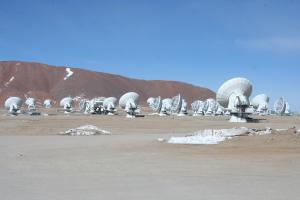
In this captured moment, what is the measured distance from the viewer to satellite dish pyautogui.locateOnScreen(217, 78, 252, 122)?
6538cm

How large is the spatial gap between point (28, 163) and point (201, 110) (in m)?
87.1

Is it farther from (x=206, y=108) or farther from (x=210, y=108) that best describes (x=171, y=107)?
(x=210, y=108)

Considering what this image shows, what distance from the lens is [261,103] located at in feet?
381

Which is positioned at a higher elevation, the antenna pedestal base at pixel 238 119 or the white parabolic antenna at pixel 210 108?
the white parabolic antenna at pixel 210 108

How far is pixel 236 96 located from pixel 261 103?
52022 mm

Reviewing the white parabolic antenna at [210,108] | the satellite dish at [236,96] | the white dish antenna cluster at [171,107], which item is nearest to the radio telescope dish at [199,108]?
the white parabolic antenna at [210,108]

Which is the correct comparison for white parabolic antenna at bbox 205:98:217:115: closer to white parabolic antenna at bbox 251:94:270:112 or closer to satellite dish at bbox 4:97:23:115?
white parabolic antenna at bbox 251:94:270:112

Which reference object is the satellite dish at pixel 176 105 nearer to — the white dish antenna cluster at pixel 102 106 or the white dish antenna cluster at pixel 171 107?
the white dish antenna cluster at pixel 171 107

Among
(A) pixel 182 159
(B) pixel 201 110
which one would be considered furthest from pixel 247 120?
(A) pixel 182 159

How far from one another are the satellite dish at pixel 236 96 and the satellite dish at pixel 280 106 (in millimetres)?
37636

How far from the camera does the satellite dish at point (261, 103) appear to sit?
113 metres

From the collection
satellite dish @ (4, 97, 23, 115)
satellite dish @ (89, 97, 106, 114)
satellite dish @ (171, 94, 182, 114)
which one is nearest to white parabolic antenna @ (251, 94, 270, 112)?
satellite dish @ (171, 94, 182, 114)

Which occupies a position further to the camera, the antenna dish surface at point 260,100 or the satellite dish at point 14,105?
the antenna dish surface at point 260,100

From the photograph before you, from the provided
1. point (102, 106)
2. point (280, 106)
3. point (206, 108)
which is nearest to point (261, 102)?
point (280, 106)
